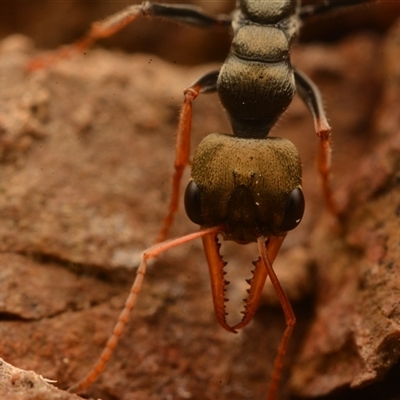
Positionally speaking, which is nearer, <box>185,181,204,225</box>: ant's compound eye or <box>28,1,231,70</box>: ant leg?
<box>185,181,204,225</box>: ant's compound eye

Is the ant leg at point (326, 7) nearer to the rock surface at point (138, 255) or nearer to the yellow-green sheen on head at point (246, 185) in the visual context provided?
the rock surface at point (138, 255)

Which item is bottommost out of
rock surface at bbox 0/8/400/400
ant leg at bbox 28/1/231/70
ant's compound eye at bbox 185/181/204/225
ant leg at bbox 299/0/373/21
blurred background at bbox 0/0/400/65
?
rock surface at bbox 0/8/400/400

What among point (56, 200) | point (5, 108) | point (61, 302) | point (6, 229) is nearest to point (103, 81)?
point (5, 108)

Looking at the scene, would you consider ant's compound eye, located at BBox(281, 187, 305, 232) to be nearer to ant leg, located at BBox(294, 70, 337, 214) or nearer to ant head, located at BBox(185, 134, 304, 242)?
ant head, located at BBox(185, 134, 304, 242)

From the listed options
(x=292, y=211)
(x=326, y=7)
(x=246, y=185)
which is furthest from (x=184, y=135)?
(x=326, y=7)

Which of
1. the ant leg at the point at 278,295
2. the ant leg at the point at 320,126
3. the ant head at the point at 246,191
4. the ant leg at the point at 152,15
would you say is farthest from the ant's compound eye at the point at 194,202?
the ant leg at the point at 152,15

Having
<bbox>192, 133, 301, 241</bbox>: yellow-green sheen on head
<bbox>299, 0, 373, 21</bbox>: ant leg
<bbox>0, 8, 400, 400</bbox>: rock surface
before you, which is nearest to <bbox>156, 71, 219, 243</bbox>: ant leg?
<bbox>0, 8, 400, 400</bbox>: rock surface

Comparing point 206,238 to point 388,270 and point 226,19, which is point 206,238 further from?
point 226,19

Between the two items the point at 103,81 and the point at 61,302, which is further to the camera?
the point at 103,81
